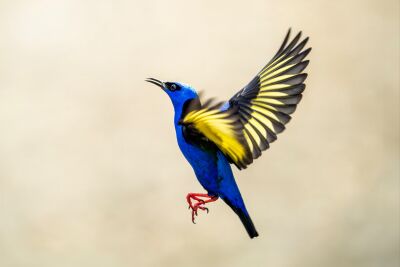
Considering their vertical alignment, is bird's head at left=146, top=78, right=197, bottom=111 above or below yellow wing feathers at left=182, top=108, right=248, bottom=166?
above

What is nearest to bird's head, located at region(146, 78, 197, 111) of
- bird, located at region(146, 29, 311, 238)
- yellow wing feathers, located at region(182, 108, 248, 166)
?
bird, located at region(146, 29, 311, 238)

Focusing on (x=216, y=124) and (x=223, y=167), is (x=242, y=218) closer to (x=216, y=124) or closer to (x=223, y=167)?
(x=223, y=167)

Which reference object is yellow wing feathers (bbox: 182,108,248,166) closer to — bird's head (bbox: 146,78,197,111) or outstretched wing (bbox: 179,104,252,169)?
outstretched wing (bbox: 179,104,252,169)

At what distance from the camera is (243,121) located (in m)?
1.04

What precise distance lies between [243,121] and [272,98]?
71 mm

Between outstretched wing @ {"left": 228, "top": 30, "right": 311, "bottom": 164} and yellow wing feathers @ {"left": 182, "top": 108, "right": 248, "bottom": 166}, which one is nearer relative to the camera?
yellow wing feathers @ {"left": 182, "top": 108, "right": 248, "bottom": 166}

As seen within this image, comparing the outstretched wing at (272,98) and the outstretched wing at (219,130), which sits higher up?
the outstretched wing at (272,98)

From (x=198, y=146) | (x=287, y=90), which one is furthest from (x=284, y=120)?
(x=198, y=146)

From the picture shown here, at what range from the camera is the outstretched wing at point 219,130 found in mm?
850

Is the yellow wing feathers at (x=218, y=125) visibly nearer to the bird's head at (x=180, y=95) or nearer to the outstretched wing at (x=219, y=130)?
the outstretched wing at (x=219, y=130)

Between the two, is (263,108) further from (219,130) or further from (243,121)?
(219,130)

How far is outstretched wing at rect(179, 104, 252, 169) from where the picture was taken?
85 cm

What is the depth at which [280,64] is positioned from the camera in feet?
3.58

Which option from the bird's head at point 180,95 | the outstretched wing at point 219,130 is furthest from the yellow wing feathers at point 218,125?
the bird's head at point 180,95
